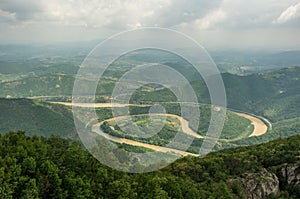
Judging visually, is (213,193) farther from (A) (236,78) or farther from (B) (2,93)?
(B) (2,93)

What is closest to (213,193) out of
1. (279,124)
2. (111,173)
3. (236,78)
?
(111,173)

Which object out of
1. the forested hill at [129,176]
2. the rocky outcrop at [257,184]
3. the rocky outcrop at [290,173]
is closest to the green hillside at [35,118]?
the forested hill at [129,176]

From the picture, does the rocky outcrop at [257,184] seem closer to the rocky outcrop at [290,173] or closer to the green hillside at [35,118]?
the rocky outcrop at [290,173]

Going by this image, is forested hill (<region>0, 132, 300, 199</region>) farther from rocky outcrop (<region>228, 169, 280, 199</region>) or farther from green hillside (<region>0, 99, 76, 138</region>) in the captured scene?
green hillside (<region>0, 99, 76, 138</region>)

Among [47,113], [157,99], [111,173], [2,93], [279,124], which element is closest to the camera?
[111,173]

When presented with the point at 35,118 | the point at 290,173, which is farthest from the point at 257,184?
the point at 35,118

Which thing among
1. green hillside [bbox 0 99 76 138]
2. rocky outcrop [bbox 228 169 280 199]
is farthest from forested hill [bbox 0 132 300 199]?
green hillside [bbox 0 99 76 138]
